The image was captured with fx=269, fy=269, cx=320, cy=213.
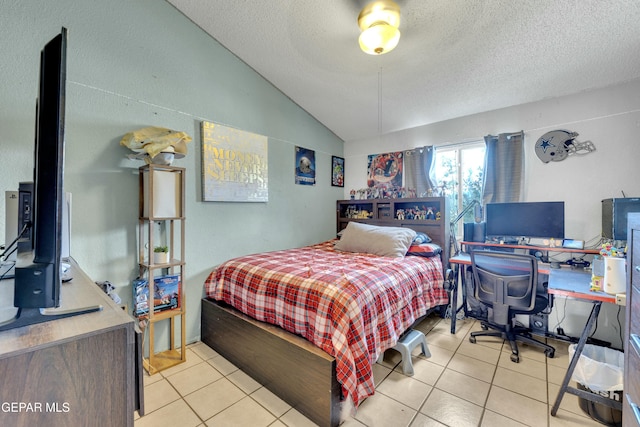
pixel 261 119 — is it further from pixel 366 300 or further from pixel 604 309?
pixel 604 309

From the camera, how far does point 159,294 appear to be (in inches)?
85.0

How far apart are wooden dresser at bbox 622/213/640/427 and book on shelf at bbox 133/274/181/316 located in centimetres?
261

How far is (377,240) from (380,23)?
1875 millimetres

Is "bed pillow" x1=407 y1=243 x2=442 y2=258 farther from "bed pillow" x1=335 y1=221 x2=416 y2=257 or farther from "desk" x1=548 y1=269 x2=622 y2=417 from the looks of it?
"desk" x1=548 y1=269 x2=622 y2=417

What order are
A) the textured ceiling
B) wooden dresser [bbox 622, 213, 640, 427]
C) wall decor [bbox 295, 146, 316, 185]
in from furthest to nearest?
wall decor [bbox 295, 146, 316, 185] < the textured ceiling < wooden dresser [bbox 622, 213, 640, 427]

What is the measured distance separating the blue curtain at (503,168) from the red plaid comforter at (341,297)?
1114 millimetres

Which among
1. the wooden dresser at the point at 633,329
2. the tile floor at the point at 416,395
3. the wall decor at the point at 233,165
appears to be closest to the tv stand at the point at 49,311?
the tile floor at the point at 416,395

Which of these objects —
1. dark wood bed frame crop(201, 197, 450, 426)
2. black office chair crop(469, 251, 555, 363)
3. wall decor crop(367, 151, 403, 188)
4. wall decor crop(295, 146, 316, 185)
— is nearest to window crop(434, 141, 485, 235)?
wall decor crop(367, 151, 403, 188)

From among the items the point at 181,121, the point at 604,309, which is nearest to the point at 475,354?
the point at 604,309

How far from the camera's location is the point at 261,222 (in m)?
3.05

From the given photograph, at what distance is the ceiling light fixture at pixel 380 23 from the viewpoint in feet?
5.78

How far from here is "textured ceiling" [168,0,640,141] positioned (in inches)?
72.9

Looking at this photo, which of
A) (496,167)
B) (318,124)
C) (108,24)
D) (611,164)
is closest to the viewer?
(108,24)

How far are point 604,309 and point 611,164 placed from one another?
129cm
